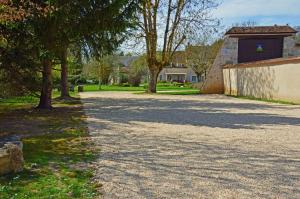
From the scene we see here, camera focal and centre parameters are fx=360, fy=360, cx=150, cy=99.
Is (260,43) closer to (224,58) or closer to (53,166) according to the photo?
(224,58)

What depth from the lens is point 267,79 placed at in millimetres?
25156

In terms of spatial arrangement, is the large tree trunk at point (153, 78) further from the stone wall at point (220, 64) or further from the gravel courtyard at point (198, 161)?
the gravel courtyard at point (198, 161)

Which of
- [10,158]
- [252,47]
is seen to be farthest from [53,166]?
[252,47]

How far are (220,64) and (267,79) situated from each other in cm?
1111

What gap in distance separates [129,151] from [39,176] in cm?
228

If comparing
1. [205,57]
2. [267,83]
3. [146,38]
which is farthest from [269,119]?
[205,57]

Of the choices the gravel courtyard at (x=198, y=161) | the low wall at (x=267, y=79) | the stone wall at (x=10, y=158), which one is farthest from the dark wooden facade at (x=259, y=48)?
the stone wall at (x=10, y=158)

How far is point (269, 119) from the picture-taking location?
522 inches

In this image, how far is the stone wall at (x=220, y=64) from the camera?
1400 inches

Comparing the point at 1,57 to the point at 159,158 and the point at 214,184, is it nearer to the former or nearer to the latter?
the point at 159,158

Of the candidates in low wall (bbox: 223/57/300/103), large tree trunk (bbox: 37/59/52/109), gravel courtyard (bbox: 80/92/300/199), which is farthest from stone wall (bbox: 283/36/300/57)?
gravel courtyard (bbox: 80/92/300/199)

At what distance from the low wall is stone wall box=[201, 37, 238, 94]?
67.8 inches

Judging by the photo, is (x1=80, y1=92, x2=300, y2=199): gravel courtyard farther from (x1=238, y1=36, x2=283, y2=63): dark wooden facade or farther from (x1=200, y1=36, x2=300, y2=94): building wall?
(x1=238, y1=36, x2=283, y2=63): dark wooden facade

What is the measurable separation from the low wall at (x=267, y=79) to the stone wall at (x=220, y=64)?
67.8 inches
